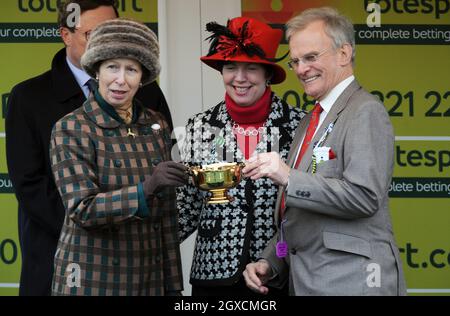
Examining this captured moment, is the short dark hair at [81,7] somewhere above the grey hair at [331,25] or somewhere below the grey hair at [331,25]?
above

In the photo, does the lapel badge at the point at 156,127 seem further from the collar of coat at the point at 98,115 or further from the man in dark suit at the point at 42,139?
the man in dark suit at the point at 42,139

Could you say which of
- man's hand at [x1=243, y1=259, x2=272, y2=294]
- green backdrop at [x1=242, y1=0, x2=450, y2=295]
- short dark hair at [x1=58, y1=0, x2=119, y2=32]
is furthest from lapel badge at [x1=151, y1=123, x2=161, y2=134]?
green backdrop at [x1=242, y1=0, x2=450, y2=295]

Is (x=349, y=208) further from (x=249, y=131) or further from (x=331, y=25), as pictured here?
(x=249, y=131)

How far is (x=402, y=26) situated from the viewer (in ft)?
19.5

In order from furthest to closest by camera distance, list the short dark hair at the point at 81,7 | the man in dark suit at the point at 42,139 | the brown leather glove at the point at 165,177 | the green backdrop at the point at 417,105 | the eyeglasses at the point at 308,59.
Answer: the green backdrop at the point at 417,105
the short dark hair at the point at 81,7
the man in dark suit at the point at 42,139
the eyeglasses at the point at 308,59
the brown leather glove at the point at 165,177

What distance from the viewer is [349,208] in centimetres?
369

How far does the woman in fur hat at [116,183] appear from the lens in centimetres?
365

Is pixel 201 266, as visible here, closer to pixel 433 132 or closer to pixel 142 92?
pixel 142 92

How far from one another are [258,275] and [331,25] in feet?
3.57

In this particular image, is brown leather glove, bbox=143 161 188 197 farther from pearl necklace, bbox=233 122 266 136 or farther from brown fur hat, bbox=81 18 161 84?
pearl necklace, bbox=233 122 266 136

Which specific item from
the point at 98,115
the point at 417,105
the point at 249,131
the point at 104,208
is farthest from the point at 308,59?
the point at 417,105

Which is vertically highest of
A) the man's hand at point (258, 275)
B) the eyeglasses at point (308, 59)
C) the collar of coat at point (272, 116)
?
the eyeglasses at point (308, 59)

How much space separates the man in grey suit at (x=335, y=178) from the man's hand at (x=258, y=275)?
16cm

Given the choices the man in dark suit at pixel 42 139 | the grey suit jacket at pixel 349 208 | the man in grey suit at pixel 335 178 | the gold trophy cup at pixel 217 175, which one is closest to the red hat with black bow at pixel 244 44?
the man in grey suit at pixel 335 178
